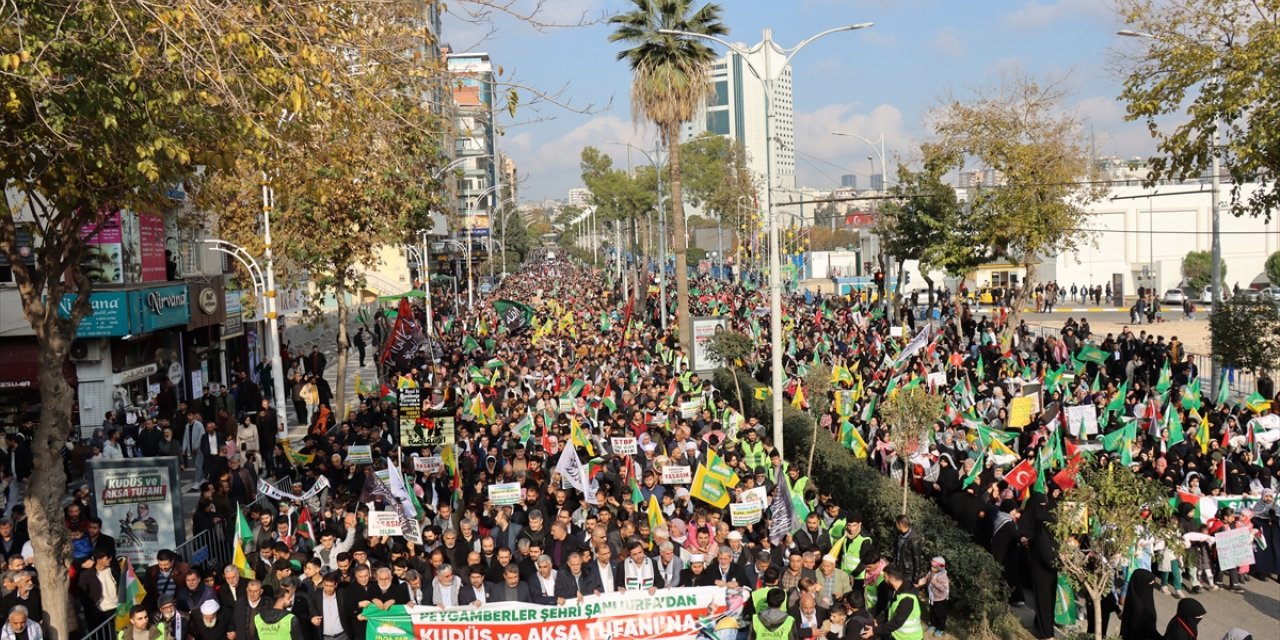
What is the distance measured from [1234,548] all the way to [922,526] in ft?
11.1

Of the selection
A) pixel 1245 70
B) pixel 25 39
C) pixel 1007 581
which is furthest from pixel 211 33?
pixel 1245 70

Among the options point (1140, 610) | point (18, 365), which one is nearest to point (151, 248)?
point (18, 365)

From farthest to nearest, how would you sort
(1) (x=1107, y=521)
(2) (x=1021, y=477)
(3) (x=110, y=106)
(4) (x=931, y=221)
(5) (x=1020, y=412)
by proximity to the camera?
(4) (x=931, y=221), (5) (x=1020, y=412), (2) (x=1021, y=477), (1) (x=1107, y=521), (3) (x=110, y=106)

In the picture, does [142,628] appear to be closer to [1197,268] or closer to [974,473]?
[974,473]

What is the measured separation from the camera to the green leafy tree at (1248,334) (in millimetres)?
20219

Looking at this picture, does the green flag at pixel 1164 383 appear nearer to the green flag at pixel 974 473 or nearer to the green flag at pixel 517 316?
the green flag at pixel 974 473

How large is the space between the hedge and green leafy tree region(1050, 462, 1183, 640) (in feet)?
4.34

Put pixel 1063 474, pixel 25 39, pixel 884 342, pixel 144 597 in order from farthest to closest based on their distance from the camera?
pixel 884 342 → pixel 1063 474 → pixel 144 597 → pixel 25 39

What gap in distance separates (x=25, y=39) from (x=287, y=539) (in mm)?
5322

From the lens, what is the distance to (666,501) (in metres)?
13.0

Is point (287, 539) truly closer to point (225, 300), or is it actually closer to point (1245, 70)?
point (1245, 70)

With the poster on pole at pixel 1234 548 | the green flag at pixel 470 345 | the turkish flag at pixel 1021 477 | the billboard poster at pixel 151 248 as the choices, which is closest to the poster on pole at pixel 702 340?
the green flag at pixel 470 345

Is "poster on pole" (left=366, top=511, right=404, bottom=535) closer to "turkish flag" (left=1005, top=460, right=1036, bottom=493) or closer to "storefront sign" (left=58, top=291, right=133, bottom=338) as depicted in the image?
"turkish flag" (left=1005, top=460, right=1036, bottom=493)

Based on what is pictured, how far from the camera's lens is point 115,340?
2389cm
